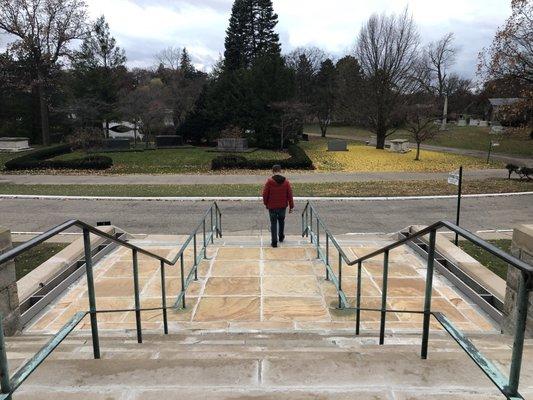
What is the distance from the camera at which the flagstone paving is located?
5742mm

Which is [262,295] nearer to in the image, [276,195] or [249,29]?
[276,195]

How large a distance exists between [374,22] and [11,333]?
1573 inches

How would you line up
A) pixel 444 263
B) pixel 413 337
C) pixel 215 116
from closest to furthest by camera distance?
pixel 413 337
pixel 444 263
pixel 215 116

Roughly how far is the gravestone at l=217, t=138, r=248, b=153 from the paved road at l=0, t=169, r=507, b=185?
29.1ft

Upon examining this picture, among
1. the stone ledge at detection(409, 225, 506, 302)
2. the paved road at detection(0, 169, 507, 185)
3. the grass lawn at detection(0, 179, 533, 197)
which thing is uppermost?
the stone ledge at detection(409, 225, 506, 302)

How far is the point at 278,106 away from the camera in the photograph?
113ft

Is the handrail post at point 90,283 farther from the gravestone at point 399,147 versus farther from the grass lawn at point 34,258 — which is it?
the gravestone at point 399,147

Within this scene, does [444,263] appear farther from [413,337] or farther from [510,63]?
[510,63]

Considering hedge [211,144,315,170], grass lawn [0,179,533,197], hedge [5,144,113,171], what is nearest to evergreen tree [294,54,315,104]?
hedge [211,144,315,170]

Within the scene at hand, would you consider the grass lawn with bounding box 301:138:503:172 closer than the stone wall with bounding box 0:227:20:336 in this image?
No

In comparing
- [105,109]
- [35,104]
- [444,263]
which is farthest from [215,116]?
[444,263]

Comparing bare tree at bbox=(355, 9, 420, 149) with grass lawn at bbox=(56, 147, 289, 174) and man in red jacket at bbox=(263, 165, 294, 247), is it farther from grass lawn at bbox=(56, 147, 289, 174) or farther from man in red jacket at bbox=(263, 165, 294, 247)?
man in red jacket at bbox=(263, 165, 294, 247)

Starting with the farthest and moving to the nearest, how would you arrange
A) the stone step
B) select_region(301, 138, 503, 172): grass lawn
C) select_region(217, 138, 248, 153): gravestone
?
select_region(217, 138, 248, 153): gravestone < select_region(301, 138, 503, 172): grass lawn < the stone step

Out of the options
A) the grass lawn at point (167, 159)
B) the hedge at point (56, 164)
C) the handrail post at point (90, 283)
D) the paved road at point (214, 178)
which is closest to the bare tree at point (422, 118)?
the paved road at point (214, 178)
